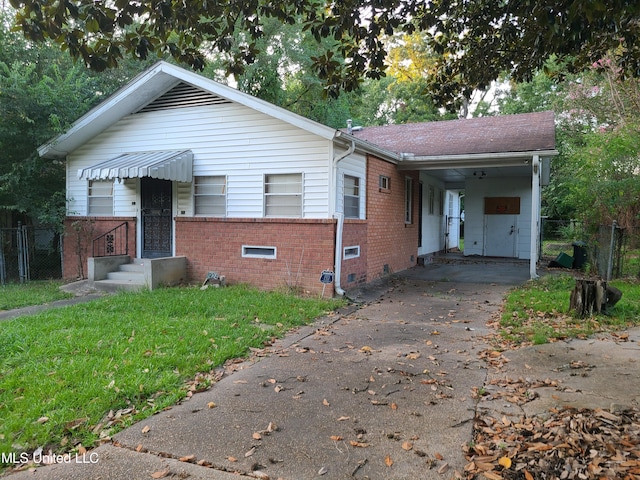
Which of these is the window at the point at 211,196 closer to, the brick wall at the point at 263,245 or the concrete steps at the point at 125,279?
the brick wall at the point at 263,245

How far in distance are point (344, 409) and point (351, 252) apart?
6.20 metres

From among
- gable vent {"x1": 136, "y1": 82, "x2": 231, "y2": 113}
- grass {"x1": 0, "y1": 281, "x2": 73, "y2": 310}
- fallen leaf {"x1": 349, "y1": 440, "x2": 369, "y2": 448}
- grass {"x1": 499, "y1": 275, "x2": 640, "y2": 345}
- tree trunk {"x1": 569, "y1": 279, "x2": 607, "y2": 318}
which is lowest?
fallen leaf {"x1": 349, "y1": 440, "x2": 369, "y2": 448}

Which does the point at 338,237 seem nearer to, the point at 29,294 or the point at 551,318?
the point at 551,318

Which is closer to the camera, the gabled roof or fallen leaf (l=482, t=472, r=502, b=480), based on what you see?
fallen leaf (l=482, t=472, r=502, b=480)

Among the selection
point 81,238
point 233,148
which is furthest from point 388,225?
point 81,238

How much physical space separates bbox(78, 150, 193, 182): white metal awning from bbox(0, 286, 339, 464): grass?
2.58 m

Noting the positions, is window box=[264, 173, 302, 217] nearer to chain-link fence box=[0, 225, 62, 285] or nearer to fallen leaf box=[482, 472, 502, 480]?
chain-link fence box=[0, 225, 62, 285]

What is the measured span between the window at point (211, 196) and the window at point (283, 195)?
111cm

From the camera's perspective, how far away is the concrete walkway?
313 centimetres

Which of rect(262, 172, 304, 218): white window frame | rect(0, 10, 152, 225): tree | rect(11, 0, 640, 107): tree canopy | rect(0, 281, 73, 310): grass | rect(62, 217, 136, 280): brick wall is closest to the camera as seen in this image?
rect(11, 0, 640, 107): tree canopy

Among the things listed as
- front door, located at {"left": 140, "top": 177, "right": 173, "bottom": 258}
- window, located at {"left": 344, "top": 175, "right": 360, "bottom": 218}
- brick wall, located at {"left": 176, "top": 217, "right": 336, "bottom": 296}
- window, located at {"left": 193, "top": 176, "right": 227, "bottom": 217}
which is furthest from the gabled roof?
brick wall, located at {"left": 176, "top": 217, "right": 336, "bottom": 296}

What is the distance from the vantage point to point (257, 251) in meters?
10.1

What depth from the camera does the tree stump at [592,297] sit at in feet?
23.5

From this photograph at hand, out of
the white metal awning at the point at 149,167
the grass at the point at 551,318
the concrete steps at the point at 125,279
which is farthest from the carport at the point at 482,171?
the concrete steps at the point at 125,279
